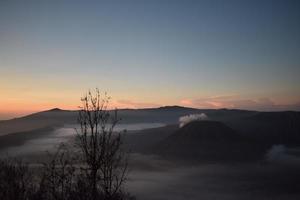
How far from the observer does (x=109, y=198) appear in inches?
731

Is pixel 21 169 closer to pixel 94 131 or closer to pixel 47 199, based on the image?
pixel 47 199

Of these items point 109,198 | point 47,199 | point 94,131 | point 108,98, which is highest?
point 108,98

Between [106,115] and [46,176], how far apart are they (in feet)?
22.1

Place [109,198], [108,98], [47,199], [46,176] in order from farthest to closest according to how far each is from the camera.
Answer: [47,199], [46,176], [108,98], [109,198]

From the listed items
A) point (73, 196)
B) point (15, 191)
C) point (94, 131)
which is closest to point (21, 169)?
point (15, 191)

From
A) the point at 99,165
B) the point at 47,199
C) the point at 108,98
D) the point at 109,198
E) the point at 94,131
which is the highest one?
the point at 108,98

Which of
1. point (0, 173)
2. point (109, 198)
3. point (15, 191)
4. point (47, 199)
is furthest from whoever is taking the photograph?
point (0, 173)

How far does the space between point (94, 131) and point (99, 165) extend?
215 cm

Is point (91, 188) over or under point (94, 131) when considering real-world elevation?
under

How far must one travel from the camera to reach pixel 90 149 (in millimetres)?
19594

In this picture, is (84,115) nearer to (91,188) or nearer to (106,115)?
(106,115)

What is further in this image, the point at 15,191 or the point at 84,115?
the point at 15,191

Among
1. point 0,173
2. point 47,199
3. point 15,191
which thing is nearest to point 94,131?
point 15,191

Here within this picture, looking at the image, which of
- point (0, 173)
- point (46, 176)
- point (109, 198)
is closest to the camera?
point (109, 198)
